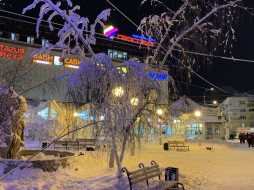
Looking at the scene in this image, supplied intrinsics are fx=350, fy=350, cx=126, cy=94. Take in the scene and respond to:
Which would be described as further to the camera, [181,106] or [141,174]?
[181,106]

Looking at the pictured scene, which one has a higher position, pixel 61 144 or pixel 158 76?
pixel 158 76

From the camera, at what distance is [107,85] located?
968 centimetres

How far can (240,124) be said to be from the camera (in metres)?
126

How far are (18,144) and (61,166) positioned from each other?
2330 millimetres

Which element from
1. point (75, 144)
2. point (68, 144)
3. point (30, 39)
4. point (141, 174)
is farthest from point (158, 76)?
point (30, 39)

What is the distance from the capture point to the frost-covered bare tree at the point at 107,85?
9.48 metres

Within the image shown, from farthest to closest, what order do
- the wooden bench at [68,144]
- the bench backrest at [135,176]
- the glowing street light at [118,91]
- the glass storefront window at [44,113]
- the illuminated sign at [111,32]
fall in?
1. the illuminated sign at [111,32]
2. the glass storefront window at [44,113]
3. the wooden bench at [68,144]
4. the glowing street light at [118,91]
5. the bench backrest at [135,176]

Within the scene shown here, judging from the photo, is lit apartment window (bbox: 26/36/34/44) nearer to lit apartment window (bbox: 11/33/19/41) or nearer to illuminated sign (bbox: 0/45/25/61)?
lit apartment window (bbox: 11/33/19/41)

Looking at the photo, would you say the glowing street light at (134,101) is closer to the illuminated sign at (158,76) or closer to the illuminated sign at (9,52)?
the illuminated sign at (158,76)

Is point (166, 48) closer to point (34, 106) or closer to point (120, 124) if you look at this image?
point (120, 124)

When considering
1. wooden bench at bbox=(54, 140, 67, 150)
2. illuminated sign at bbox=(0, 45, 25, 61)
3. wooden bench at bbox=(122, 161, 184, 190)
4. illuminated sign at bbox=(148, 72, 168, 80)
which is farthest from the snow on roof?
illuminated sign at bbox=(0, 45, 25, 61)

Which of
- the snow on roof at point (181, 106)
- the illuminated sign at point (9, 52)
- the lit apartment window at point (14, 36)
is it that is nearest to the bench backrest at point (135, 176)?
the snow on roof at point (181, 106)

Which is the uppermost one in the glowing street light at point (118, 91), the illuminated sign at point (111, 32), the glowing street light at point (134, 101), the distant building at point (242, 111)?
the illuminated sign at point (111, 32)

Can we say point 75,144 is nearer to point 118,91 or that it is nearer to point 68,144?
point 68,144
